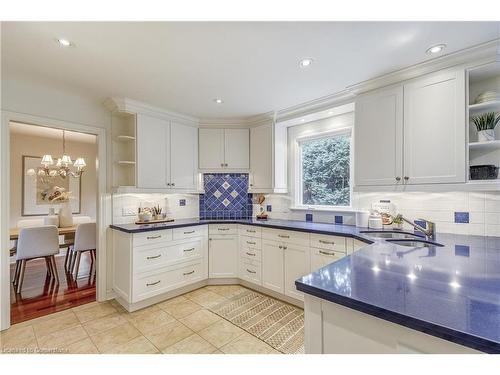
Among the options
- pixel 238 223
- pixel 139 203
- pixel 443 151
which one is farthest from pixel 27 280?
pixel 443 151

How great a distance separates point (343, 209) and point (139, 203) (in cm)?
267

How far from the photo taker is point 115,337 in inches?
80.4

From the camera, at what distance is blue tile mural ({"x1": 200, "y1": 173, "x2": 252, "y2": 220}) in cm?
361

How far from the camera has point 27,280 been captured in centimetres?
333

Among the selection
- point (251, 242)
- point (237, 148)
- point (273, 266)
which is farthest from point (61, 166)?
point (273, 266)

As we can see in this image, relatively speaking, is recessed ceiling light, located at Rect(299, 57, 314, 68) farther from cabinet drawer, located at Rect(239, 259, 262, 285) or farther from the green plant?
cabinet drawer, located at Rect(239, 259, 262, 285)

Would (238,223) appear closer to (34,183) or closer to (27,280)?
(27,280)

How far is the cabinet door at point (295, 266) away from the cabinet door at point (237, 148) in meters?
1.46

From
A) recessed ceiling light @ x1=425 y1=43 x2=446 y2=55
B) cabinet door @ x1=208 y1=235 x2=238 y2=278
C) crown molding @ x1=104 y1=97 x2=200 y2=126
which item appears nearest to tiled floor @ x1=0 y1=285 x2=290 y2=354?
cabinet door @ x1=208 y1=235 x2=238 y2=278

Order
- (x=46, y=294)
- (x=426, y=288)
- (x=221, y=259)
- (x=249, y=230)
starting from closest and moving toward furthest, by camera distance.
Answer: (x=426, y=288)
(x=46, y=294)
(x=249, y=230)
(x=221, y=259)

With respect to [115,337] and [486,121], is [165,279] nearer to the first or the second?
[115,337]

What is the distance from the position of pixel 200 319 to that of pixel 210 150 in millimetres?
2207

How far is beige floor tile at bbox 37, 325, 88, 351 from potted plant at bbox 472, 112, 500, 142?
12.3ft

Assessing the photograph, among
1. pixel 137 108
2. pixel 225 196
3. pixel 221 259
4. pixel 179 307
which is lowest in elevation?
pixel 179 307
